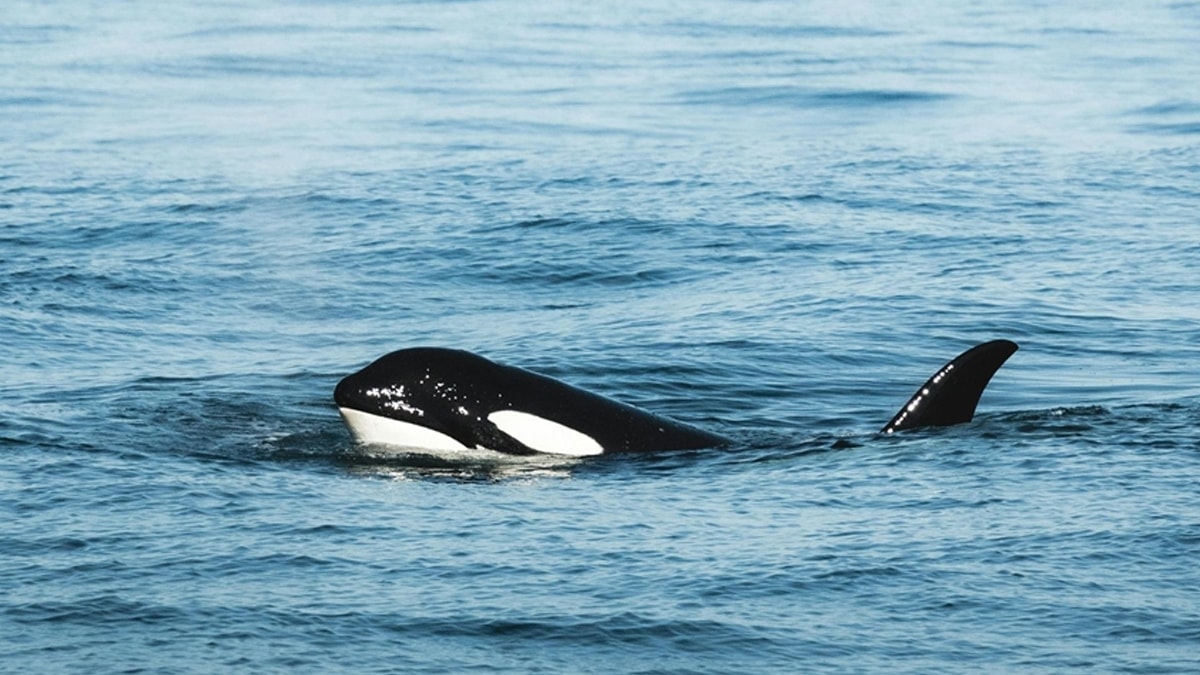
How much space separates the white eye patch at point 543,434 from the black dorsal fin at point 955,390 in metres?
1.86

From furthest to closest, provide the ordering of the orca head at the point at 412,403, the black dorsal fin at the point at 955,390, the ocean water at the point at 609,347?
the orca head at the point at 412,403 → the black dorsal fin at the point at 955,390 → the ocean water at the point at 609,347

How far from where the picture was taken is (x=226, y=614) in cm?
942

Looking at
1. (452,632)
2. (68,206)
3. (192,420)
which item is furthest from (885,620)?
(68,206)

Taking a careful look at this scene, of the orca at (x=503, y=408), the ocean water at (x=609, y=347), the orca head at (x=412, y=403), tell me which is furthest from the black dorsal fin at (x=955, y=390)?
the orca head at (x=412, y=403)

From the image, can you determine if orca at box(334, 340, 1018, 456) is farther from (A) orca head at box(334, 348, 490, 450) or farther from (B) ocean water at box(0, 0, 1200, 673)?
(B) ocean water at box(0, 0, 1200, 673)

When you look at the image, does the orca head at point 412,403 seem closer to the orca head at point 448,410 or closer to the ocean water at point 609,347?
the orca head at point 448,410

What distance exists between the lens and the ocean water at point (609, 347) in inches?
372

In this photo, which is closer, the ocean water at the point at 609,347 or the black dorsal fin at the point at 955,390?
the ocean water at the point at 609,347

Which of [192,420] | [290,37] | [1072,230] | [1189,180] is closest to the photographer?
[192,420]

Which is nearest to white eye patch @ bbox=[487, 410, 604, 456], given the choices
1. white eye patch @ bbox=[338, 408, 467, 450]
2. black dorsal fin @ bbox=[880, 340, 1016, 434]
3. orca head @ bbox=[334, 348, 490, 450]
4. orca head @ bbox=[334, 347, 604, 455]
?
orca head @ bbox=[334, 347, 604, 455]

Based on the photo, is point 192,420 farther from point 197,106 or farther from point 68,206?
point 197,106

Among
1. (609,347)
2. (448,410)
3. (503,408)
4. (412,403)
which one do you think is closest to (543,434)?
(503,408)

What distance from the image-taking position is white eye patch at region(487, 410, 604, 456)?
1259 cm

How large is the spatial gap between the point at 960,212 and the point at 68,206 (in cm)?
972
